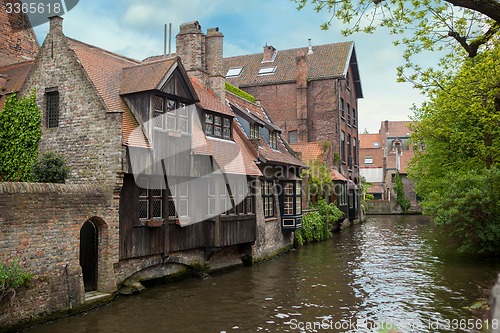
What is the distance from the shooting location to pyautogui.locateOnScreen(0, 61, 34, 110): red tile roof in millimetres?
17266

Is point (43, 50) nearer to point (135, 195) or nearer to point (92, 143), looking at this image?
point (92, 143)

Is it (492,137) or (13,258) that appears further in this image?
(492,137)

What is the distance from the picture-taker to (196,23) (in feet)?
68.5

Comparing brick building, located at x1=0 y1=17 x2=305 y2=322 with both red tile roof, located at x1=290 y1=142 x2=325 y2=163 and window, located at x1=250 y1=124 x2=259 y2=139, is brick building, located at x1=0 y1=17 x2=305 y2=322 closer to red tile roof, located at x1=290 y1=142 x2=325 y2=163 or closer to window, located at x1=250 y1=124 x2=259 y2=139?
window, located at x1=250 y1=124 x2=259 y2=139

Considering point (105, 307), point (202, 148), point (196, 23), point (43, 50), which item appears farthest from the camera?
point (196, 23)

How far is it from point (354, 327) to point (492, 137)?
14968 millimetres

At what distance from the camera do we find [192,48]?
827 inches

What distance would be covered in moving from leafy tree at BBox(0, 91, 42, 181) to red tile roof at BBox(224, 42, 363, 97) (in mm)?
27388

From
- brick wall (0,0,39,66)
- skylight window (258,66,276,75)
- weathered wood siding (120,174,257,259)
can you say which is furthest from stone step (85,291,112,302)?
skylight window (258,66,276,75)

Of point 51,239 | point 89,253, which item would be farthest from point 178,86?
point 51,239

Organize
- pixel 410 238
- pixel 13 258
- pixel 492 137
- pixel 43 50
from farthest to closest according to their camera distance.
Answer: pixel 410 238
pixel 492 137
pixel 43 50
pixel 13 258

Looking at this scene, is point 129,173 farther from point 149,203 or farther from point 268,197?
point 268,197

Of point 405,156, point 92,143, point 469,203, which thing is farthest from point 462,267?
point 405,156

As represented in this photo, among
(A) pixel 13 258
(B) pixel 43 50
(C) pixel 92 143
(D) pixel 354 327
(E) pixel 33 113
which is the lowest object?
(D) pixel 354 327
